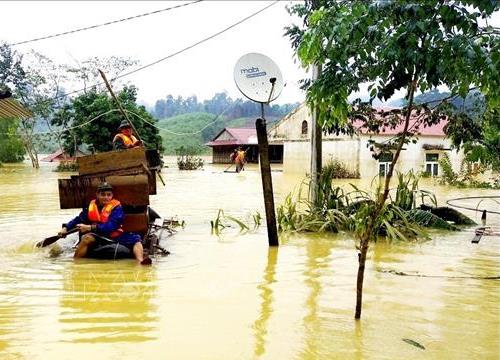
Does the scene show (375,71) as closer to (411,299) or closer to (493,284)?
(411,299)

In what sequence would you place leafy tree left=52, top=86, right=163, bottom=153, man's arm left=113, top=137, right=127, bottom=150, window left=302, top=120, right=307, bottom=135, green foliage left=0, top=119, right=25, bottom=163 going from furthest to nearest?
1. green foliage left=0, top=119, right=25, bottom=163
2. window left=302, top=120, right=307, bottom=135
3. leafy tree left=52, top=86, right=163, bottom=153
4. man's arm left=113, top=137, right=127, bottom=150

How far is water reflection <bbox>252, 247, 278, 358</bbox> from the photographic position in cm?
455

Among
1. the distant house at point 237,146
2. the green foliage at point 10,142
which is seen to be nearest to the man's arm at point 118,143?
the distant house at point 237,146

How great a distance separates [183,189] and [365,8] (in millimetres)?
18777

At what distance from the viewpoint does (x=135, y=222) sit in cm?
826

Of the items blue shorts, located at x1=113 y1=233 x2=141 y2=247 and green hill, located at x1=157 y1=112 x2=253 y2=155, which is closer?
blue shorts, located at x1=113 y1=233 x2=141 y2=247

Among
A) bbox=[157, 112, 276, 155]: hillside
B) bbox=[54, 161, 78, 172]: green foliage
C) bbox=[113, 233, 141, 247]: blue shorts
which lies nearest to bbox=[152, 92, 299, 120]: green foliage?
bbox=[157, 112, 276, 155]: hillside

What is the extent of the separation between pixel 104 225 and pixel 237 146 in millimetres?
39716

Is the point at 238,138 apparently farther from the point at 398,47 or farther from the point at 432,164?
the point at 398,47

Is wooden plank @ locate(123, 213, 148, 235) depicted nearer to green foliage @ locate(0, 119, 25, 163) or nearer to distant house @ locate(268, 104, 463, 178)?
distant house @ locate(268, 104, 463, 178)

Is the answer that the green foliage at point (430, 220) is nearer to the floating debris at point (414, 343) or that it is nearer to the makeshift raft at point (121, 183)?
the makeshift raft at point (121, 183)

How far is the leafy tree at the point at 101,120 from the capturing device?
3294 cm

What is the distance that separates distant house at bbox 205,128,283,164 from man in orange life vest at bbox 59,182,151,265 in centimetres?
3744

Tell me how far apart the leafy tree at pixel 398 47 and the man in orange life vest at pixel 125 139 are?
5.81 meters
